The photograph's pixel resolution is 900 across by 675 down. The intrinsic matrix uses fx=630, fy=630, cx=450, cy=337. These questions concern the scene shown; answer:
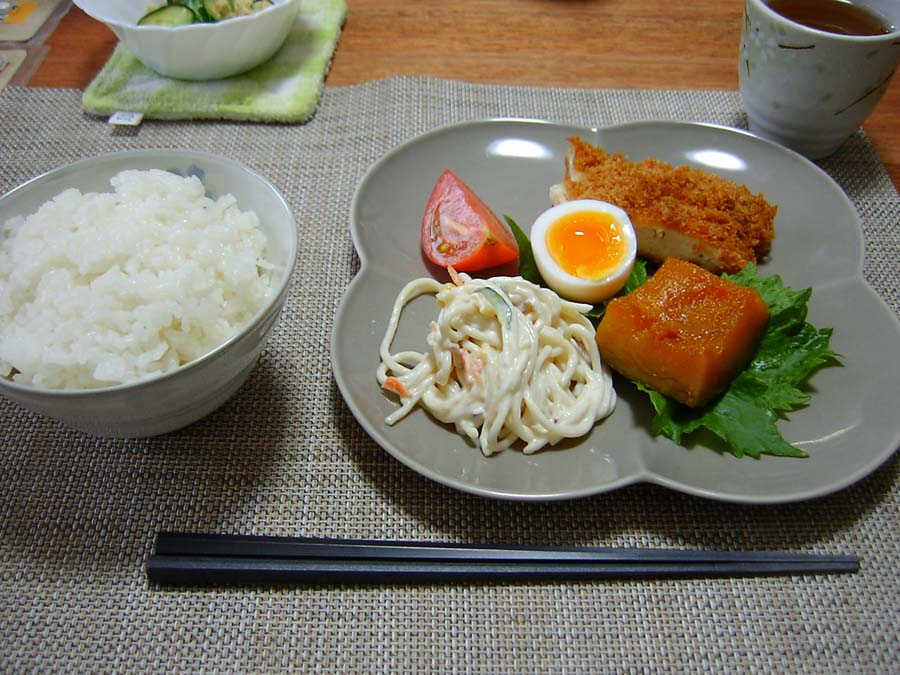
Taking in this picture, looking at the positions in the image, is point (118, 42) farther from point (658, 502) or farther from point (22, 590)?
point (658, 502)

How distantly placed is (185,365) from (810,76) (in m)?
2.30

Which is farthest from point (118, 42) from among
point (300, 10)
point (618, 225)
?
point (618, 225)

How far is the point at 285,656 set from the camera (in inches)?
55.3

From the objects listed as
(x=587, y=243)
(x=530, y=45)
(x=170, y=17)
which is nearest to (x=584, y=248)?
(x=587, y=243)

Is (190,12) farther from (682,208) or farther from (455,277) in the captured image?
(682,208)

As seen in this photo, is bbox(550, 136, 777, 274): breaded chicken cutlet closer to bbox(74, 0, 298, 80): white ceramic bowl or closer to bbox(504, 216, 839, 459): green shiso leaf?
bbox(504, 216, 839, 459): green shiso leaf

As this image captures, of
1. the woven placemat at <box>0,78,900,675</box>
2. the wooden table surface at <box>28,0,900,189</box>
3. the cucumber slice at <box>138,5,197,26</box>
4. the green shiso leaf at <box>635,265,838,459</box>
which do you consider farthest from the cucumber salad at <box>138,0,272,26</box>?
the green shiso leaf at <box>635,265,838,459</box>

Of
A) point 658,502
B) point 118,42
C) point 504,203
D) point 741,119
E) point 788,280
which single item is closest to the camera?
point 658,502

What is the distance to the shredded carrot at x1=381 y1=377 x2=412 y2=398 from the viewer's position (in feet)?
5.60

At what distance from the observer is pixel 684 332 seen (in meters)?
1.70

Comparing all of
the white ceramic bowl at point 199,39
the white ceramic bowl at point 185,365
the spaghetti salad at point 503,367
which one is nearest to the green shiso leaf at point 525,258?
the spaghetti salad at point 503,367

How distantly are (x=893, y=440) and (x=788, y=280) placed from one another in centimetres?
66

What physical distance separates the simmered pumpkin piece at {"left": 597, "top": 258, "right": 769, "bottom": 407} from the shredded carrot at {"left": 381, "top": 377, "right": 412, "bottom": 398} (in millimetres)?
576

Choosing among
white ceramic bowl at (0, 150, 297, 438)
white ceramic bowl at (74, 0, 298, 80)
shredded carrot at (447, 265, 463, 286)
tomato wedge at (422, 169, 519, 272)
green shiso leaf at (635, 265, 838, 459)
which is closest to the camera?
white ceramic bowl at (0, 150, 297, 438)
